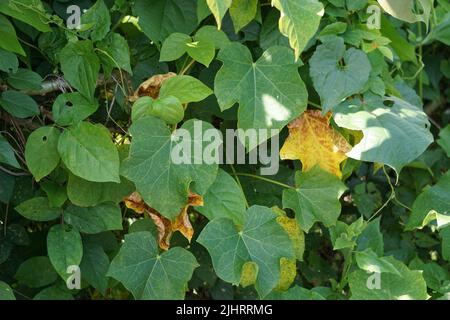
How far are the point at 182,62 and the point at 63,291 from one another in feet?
1.75

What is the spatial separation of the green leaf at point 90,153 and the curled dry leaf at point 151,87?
12 centimetres

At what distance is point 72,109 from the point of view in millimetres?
1313

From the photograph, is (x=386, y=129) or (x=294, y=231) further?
(x=294, y=231)

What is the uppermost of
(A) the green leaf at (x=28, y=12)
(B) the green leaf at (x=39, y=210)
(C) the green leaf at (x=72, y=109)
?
(A) the green leaf at (x=28, y=12)

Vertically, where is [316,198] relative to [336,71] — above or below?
below

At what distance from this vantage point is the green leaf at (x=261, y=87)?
51.7 inches

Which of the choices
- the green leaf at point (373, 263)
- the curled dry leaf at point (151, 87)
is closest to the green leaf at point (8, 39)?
the curled dry leaf at point (151, 87)

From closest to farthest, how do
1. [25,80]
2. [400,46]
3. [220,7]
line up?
[220,7]
[25,80]
[400,46]

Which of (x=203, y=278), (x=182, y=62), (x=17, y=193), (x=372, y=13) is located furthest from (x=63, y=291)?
(x=372, y=13)

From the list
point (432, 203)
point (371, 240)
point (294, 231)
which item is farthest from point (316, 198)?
point (432, 203)

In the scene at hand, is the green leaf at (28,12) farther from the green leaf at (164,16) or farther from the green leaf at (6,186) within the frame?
the green leaf at (6,186)

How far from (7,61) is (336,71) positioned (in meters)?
0.63

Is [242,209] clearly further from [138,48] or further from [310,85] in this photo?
[138,48]

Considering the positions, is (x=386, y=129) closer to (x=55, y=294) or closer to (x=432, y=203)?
(x=432, y=203)
